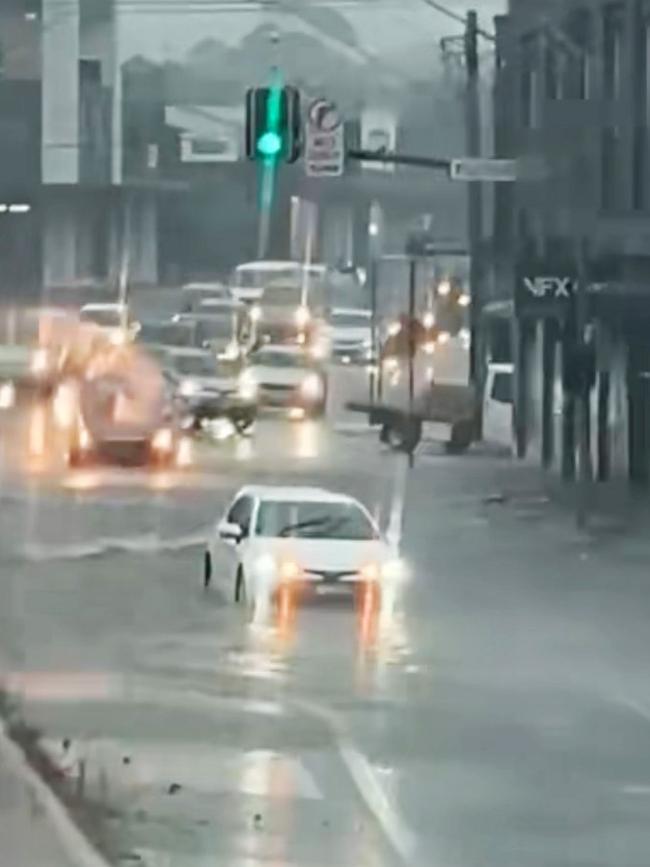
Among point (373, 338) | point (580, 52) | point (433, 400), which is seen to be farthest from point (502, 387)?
point (580, 52)

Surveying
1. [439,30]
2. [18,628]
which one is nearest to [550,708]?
[18,628]

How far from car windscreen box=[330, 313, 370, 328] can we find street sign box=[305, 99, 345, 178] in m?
36.7

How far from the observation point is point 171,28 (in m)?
71.7

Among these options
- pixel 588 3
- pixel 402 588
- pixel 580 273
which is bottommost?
pixel 402 588

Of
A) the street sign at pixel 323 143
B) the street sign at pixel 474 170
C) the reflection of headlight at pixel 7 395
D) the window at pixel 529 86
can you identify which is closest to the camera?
the street sign at pixel 323 143

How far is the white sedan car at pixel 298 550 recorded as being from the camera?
1160 inches

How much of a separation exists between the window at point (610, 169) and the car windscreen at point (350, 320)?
2201 cm

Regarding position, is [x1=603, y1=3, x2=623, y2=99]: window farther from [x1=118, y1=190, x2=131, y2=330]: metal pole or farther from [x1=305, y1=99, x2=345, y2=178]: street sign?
[x1=118, y1=190, x2=131, y2=330]: metal pole

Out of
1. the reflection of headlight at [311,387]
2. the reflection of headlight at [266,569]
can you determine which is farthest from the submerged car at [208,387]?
the reflection of headlight at [266,569]

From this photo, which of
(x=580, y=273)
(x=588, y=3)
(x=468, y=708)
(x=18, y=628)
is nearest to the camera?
(x=468, y=708)

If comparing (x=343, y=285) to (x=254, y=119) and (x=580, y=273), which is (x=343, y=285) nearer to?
(x=580, y=273)

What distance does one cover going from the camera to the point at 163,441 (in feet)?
170

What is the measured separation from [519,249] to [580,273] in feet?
37.8

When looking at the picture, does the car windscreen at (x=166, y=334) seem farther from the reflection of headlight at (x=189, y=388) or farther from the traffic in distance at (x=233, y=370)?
the reflection of headlight at (x=189, y=388)
